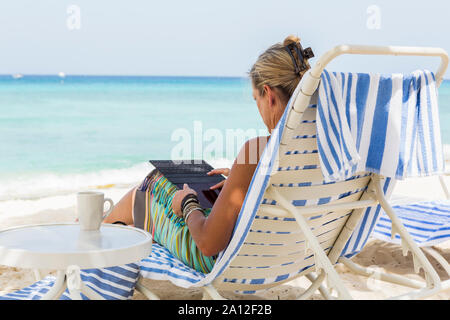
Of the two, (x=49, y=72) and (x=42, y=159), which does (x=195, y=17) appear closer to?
(x=49, y=72)

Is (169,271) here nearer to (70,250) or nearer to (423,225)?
(70,250)

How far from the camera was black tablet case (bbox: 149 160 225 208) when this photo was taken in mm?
2135

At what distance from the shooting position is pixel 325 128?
1.61 metres

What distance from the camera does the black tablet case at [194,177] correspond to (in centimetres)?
213

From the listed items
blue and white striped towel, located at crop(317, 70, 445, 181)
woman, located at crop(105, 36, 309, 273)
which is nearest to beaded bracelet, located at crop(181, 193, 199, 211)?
woman, located at crop(105, 36, 309, 273)

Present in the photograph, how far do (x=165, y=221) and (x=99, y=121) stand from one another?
16.5m

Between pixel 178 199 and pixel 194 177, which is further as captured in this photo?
pixel 194 177

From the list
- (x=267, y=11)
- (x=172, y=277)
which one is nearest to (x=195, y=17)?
(x=267, y=11)

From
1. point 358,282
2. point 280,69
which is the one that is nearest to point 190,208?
point 280,69

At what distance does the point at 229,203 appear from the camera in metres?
1.79

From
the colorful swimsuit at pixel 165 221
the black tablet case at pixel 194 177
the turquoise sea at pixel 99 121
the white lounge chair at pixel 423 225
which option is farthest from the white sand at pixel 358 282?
the turquoise sea at pixel 99 121

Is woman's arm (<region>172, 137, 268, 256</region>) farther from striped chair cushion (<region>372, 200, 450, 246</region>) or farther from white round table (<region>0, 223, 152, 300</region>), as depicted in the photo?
striped chair cushion (<region>372, 200, 450, 246</region>)
